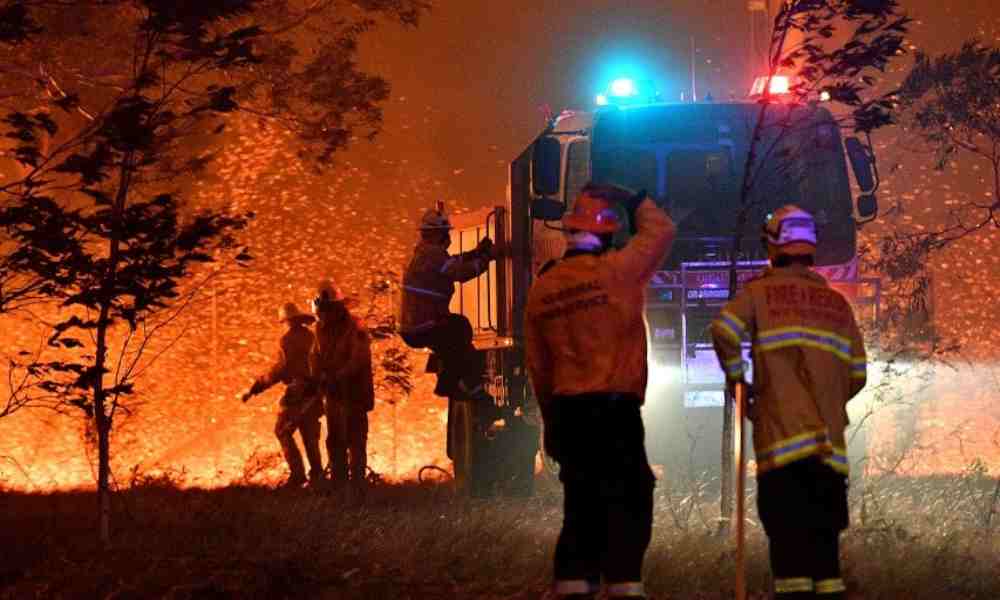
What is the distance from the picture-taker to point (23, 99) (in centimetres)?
1362

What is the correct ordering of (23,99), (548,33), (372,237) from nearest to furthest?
(23,99), (372,237), (548,33)

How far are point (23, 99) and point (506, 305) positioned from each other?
13.8ft

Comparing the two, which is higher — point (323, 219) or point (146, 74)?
point (323, 219)

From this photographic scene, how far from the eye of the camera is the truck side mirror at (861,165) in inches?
483

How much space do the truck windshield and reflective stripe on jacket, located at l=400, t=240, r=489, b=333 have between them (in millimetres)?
1287

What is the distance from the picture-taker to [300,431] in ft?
51.6

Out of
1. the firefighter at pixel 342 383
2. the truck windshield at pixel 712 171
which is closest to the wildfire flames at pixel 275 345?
the firefighter at pixel 342 383

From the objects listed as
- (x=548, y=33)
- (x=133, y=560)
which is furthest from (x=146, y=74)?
(x=548, y=33)

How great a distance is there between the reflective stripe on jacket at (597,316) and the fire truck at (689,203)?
4843mm

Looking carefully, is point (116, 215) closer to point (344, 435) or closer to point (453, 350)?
point (453, 350)

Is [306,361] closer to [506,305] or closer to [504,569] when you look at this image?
[506,305]

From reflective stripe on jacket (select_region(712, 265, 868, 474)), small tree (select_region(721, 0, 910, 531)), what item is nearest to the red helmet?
reflective stripe on jacket (select_region(712, 265, 868, 474))

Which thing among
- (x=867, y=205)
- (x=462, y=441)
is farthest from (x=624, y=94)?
(x=462, y=441)

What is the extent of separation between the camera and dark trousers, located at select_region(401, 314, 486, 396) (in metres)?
13.2
